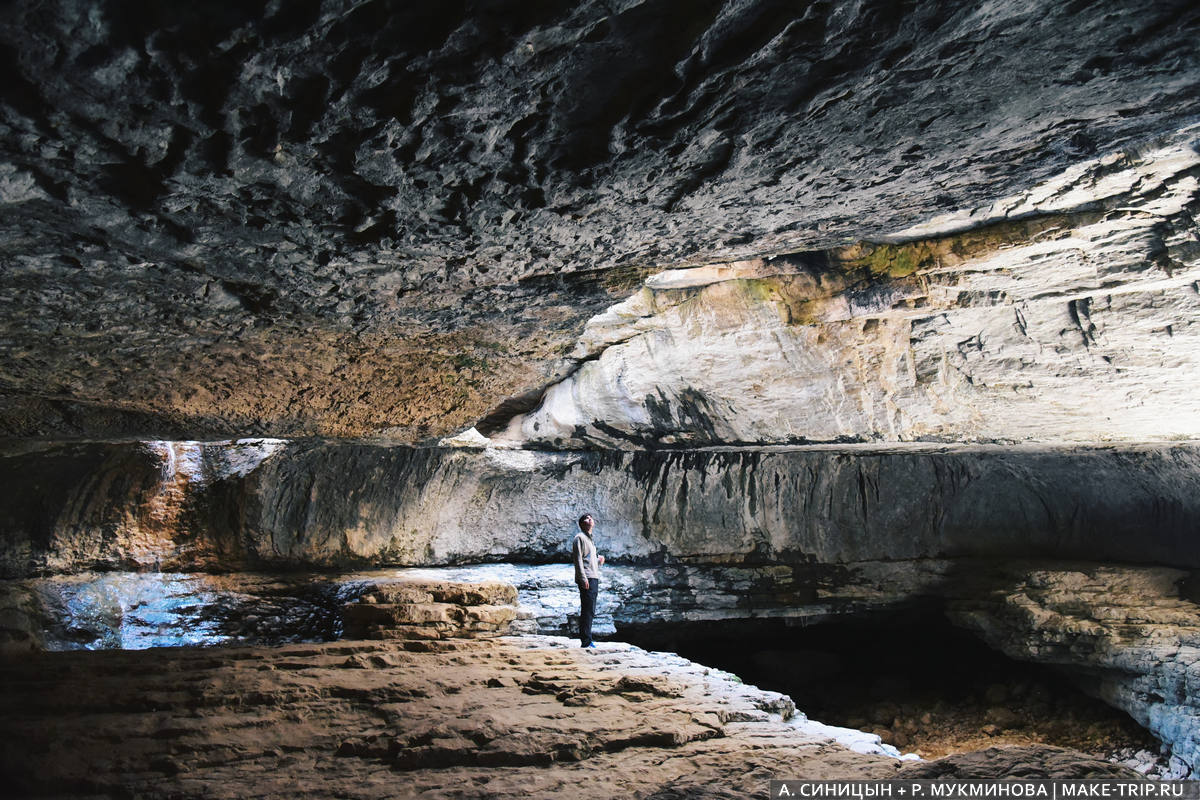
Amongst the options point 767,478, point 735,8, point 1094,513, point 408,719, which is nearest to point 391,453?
point 767,478

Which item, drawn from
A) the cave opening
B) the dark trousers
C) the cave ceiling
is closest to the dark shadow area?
the cave opening

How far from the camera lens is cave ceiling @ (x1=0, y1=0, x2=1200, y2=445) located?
6.91 ft

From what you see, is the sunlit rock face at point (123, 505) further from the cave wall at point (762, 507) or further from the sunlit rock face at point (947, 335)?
the sunlit rock face at point (947, 335)

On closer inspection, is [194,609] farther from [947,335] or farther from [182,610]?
[947,335]

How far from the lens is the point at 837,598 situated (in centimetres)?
1046

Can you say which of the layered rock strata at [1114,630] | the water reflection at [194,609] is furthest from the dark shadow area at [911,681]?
the water reflection at [194,609]

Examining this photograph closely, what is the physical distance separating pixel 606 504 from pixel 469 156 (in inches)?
321

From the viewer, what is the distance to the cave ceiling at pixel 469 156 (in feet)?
6.91

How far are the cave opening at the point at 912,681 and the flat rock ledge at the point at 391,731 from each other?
5.45m

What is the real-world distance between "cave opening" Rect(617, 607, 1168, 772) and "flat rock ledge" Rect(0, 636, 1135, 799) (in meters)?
5.45

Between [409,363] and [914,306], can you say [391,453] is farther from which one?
[914,306]

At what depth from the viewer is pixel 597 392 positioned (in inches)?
358

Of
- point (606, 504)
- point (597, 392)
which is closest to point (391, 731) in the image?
point (597, 392)

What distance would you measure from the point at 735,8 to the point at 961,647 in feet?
37.0
